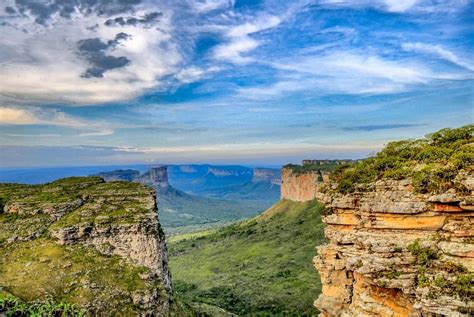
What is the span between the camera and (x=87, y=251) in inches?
2222

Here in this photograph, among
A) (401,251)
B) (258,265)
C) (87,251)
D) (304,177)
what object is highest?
(401,251)

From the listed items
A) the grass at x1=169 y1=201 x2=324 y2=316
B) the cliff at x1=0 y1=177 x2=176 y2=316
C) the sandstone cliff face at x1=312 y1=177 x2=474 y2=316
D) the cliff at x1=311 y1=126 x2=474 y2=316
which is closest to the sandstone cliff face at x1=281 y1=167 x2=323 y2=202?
the grass at x1=169 y1=201 x2=324 y2=316

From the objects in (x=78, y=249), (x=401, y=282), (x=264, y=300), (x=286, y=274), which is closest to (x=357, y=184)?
(x=401, y=282)

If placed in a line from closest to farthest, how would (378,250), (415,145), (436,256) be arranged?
1. (436,256)
2. (378,250)
3. (415,145)

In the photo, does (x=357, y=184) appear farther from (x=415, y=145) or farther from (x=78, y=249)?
(x=78, y=249)

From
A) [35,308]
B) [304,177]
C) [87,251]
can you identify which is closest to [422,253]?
[35,308]

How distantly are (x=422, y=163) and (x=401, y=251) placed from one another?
489 cm

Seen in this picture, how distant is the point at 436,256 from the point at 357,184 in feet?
20.8

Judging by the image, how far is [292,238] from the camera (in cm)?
12431

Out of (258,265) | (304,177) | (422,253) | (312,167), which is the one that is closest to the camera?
(422,253)

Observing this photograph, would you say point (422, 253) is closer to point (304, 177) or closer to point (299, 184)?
point (304, 177)

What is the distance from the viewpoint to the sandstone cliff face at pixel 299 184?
14862cm

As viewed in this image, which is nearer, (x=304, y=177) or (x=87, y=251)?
(x=87, y=251)

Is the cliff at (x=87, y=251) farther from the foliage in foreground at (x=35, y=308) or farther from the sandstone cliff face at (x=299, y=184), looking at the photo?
the sandstone cliff face at (x=299, y=184)
